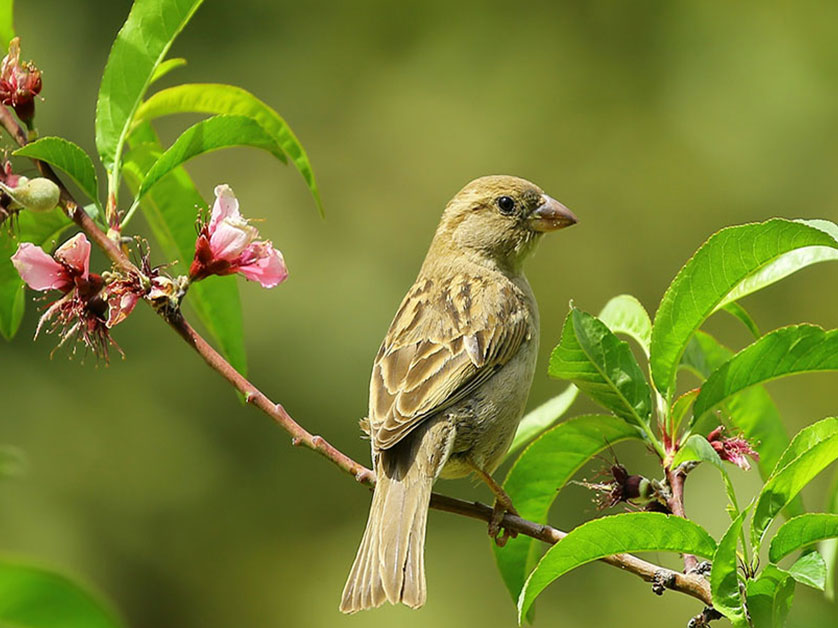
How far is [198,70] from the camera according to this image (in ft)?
31.4

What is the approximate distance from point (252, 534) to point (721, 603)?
257 inches

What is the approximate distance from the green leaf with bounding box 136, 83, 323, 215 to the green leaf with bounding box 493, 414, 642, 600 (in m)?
1.02

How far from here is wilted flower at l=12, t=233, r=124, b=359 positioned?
276 cm

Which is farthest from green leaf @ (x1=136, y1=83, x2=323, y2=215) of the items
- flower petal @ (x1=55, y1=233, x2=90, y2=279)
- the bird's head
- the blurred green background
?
the blurred green background

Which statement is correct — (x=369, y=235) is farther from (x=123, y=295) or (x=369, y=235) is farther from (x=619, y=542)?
(x=619, y=542)

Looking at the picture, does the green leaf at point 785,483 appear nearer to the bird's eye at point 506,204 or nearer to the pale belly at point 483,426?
the pale belly at point 483,426

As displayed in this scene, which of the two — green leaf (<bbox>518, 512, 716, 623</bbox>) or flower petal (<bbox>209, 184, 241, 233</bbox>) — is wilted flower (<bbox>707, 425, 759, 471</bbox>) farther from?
flower petal (<bbox>209, 184, 241, 233</bbox>)

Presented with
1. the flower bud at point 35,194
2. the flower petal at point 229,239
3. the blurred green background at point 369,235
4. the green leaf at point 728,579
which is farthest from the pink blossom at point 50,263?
the blurred green background at point 369,235

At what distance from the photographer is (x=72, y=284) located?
2.83 m

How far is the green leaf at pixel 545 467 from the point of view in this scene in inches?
118

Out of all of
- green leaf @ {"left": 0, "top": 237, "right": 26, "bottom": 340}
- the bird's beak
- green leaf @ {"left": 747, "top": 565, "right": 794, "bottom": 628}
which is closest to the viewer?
green leaf @ {"left": 747, "top": 565, "right": 794, "bottom": 628}

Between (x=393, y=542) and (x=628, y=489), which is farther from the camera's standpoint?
(x=393, y=542)

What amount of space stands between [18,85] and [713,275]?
5.89ft

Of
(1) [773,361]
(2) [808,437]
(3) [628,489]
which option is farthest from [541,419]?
(2) [808,437]
